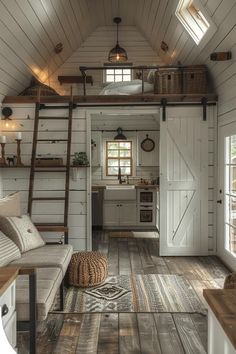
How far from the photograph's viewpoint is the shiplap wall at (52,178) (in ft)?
16.3

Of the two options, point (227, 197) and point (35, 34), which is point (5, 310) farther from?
point (35, 34)

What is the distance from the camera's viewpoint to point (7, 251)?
9.65ft

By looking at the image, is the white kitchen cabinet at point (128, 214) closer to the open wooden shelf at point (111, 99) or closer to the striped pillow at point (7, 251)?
the open wooden shelf at point (111, 99)

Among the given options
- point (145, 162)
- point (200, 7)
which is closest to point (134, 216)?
point (145, 162)

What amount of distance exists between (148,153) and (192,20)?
335 centimetres

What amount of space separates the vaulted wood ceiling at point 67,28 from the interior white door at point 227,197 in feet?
3.82

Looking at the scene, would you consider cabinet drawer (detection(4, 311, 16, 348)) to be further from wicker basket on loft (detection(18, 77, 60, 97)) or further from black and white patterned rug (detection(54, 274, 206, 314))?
wicker basket on loft (detection(18, 77, 60, 97))

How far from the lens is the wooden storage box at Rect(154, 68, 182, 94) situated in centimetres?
486

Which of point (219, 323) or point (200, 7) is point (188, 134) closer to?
point (200, 7)

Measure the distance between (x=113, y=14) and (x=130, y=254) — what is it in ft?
13.4

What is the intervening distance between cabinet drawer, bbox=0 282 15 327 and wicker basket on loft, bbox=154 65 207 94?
3693 millimetres

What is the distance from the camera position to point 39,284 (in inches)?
99.2

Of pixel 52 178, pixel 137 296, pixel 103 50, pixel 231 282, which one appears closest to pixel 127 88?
pixel 52 178

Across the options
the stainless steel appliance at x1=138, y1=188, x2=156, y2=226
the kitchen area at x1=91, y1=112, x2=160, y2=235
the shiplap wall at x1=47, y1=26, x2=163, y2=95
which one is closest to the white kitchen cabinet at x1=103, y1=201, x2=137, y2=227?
the kitchen area at x1=91, y1=112, x2=160, y2=235
